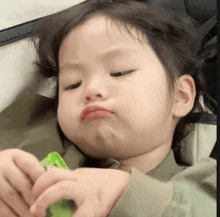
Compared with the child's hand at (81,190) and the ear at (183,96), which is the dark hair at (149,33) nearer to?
the ear at (183,96)

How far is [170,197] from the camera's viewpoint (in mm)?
499

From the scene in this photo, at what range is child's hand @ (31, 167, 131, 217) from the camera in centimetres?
44

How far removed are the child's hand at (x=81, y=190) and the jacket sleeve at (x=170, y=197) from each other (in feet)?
0.06

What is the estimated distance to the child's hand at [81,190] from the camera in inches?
17.2

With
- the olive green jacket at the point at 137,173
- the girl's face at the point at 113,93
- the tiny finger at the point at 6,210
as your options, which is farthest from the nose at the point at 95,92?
the tiny finger at the point at 6,210

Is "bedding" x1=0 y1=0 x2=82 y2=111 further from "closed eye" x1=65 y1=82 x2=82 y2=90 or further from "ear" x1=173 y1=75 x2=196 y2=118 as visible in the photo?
"ear" x1=173 y1=75 x2=196 y2=118

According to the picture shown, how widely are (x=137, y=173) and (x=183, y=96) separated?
0.88 feet

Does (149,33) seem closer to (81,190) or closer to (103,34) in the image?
(103,34)

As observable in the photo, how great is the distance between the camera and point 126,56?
627mm

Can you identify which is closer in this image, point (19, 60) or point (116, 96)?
point (116, 96)

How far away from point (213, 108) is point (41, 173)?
50cm

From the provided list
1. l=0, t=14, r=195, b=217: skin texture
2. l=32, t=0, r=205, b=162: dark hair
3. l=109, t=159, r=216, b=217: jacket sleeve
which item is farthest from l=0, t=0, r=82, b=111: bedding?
l=109, t=159, r=216, b=217: jacket sleeve

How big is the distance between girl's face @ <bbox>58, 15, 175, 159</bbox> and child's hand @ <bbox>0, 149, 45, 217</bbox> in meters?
0.15

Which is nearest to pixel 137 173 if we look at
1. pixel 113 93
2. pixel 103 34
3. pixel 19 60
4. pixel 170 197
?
pixel 170 197
